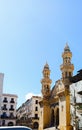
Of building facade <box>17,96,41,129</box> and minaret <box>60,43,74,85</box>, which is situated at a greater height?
minaret <box>60,43,74,85</box>

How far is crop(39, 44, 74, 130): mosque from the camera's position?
3919 cm

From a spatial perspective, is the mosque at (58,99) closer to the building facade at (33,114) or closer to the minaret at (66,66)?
the minaret at (66,66)

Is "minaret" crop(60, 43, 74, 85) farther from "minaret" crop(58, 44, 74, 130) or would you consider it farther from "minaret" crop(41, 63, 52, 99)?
"minaret" crop(41, 63, 52, 99)

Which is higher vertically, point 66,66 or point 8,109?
point 66,66

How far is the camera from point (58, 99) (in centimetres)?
4372

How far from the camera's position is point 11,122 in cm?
6669

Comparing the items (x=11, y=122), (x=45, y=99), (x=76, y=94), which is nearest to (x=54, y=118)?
(x=45, y=99)

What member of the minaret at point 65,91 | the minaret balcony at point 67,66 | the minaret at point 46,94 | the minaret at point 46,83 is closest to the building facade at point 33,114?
the minaret at point 46,94

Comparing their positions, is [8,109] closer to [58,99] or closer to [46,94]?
[46,94]

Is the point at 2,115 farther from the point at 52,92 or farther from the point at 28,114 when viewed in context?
the point at 52,92

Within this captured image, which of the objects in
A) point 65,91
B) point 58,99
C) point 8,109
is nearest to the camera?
point 65,91

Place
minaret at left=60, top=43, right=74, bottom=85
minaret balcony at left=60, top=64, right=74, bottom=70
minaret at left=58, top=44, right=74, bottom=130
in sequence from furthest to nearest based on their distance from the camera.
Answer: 1. minaret balcony at left=60, top=64, right=74, bottom=70
2. minaret at left=60, top=43, right=74, bottom=85
3. minaret at left=58, top=44, right=74, bottom=130

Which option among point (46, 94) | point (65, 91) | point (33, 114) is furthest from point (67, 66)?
point (33, 114)

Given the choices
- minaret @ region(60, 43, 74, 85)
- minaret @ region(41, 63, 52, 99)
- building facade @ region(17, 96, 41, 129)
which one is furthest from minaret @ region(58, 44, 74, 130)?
building facade @ region(17, 96, 41, 129)
